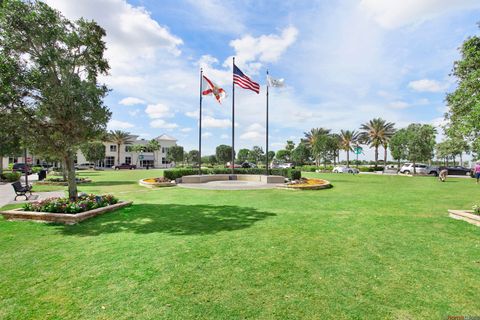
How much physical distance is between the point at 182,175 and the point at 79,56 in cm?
1517

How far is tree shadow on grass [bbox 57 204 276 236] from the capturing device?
7332 millimetres

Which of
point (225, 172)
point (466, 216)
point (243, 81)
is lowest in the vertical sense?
point (466, 216)

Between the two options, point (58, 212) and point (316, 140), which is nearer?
point (58, 212)

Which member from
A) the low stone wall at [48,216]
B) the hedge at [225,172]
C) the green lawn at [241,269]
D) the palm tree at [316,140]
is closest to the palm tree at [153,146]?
the palm tree at [316,140]

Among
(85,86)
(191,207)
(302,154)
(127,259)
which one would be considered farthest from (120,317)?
(302,154)

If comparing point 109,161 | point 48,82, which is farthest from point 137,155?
point 48,82

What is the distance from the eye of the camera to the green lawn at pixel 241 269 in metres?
3.52

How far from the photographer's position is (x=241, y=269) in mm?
4684

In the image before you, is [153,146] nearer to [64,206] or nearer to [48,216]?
[64,206]

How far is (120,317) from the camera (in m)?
3.34

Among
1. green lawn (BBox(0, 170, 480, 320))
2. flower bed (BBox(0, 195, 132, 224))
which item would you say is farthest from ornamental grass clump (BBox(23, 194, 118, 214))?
green lawn (BBox(0, 170, 480, 320))

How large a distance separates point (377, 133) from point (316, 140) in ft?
39.9

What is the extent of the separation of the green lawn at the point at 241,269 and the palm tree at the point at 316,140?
4981 cm

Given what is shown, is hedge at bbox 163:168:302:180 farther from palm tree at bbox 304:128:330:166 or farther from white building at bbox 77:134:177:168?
white building at bbox 77:134:177:168
